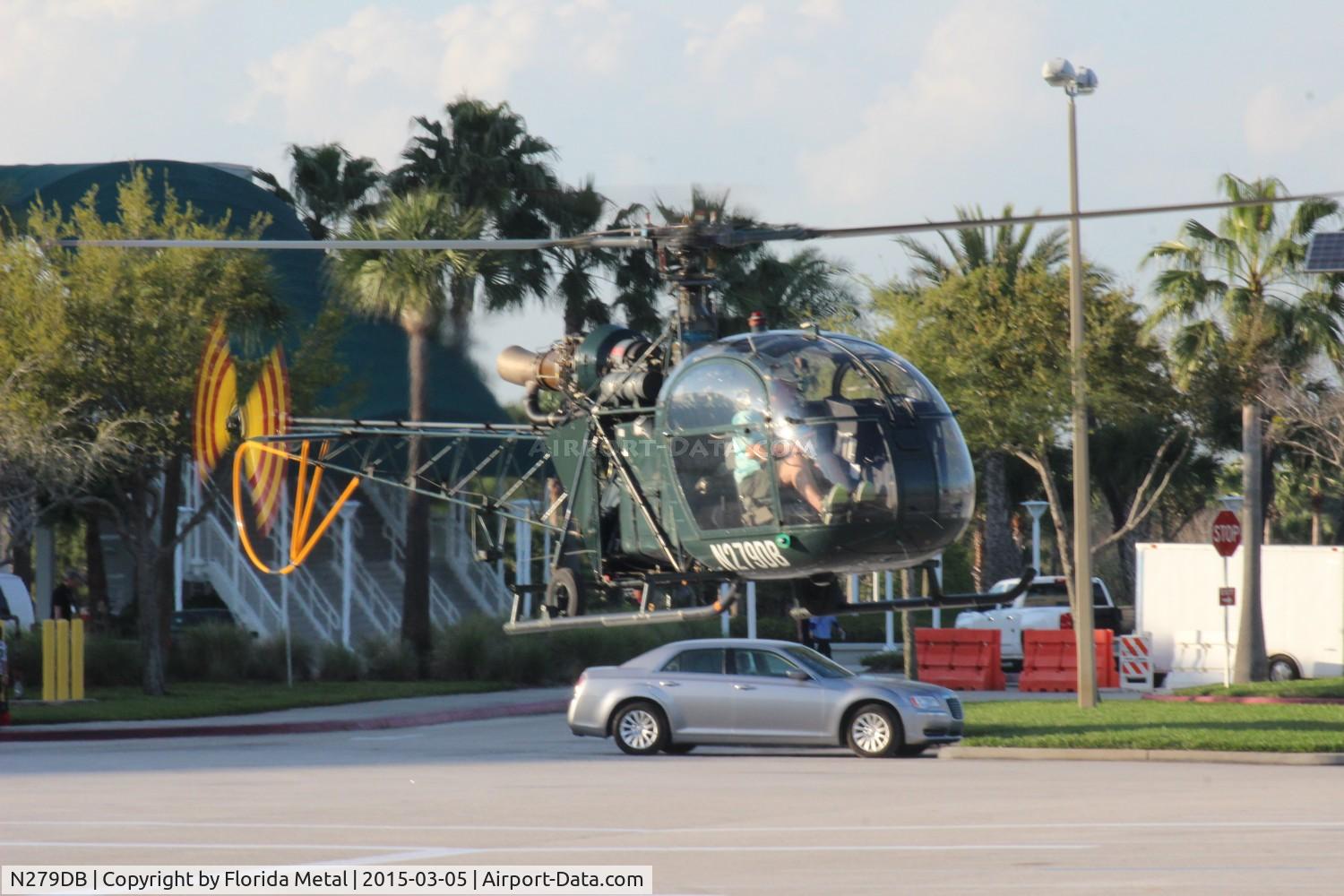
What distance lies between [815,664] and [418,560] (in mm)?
16474

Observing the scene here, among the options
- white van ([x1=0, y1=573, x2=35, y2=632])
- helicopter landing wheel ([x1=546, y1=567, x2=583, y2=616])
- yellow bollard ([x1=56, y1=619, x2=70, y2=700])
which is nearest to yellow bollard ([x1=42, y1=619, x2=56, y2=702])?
yellow bollard ([x1=56, y1=619, x2=70, y2=700])

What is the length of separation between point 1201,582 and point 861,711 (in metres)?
13.4

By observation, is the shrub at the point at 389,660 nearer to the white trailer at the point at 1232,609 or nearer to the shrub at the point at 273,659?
the shrub at the point at 273,659

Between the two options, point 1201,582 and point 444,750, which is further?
point 1201,582

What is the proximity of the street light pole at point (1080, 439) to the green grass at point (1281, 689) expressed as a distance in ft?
11.3

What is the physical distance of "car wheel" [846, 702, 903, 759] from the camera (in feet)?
65.0

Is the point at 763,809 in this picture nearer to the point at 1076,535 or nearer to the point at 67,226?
the point at 1076,535

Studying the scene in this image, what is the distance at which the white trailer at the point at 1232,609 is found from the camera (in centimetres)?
3044

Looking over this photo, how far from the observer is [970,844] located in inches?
450

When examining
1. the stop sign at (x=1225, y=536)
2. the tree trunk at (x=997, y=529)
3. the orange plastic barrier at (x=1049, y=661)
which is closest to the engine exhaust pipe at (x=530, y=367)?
the stop sign at (x=1225, y=536)

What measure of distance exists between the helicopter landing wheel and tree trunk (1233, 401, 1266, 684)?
16.7 m

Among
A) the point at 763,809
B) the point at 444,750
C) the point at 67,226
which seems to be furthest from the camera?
the point at 67,226

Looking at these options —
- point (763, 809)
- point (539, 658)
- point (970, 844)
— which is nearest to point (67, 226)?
point (539, 658)

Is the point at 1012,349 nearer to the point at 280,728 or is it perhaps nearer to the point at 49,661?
the point at 280,728
